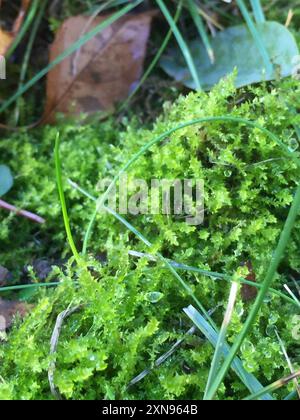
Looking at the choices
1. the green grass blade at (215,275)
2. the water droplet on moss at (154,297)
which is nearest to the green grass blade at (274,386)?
the green grass blade at (215,275)

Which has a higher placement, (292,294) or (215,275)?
(215,275)

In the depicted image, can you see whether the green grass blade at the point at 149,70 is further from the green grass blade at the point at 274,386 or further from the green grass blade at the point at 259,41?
the green grass blade at the point at 274,386

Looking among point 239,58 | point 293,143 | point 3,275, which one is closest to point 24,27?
point 239,58

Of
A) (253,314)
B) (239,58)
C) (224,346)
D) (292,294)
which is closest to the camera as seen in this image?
(253,314)

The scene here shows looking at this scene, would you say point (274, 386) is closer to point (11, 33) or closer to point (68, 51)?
point (68, 51)

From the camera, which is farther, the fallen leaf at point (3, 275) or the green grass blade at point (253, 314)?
the fallen leaf at point (3, 275)
